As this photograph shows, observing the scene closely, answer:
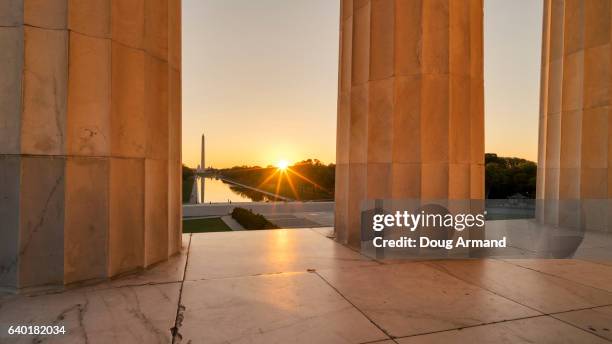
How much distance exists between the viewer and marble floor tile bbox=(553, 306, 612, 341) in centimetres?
436

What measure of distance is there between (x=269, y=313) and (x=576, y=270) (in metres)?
6.48

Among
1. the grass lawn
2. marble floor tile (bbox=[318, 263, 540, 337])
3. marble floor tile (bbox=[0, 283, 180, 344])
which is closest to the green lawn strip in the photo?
the grass lawn

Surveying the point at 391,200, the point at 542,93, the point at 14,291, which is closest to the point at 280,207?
the point at 542,93

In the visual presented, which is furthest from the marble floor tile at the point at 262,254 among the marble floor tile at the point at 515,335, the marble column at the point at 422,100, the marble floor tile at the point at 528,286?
the marble floor tile at the point at 515,335

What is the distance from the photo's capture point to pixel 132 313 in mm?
4836

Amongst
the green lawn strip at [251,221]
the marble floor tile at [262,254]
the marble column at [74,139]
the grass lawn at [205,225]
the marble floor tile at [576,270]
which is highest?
the marble column at [74,139]

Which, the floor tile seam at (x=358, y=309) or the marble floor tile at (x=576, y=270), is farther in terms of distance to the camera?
the marble floor tile at (x=576, y=270)

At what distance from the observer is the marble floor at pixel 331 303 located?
13.9 ft

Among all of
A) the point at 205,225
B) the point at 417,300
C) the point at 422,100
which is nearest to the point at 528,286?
the point at 417,300

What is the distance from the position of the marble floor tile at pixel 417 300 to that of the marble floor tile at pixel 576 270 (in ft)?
7.13

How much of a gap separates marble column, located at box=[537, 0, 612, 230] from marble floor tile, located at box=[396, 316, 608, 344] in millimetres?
10687

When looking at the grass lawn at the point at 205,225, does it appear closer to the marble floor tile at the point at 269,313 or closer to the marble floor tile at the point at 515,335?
the marble floor tile at the point at 269,313

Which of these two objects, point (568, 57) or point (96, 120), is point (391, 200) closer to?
point (96, 120)

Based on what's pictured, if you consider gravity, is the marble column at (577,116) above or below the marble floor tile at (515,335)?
above
